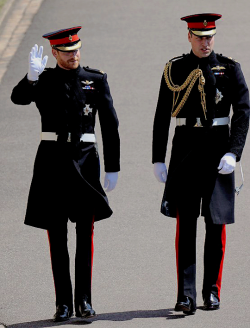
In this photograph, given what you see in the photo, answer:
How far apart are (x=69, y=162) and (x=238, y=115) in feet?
3.75

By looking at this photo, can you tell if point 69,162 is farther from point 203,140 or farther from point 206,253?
point 206,253

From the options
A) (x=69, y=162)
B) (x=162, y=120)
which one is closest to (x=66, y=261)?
(x=69, y=162)

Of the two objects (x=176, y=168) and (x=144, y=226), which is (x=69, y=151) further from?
(x=144, y=226)

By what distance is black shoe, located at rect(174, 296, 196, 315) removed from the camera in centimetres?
812

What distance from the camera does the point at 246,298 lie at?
8.47 metres

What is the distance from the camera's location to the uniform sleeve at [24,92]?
316 inches

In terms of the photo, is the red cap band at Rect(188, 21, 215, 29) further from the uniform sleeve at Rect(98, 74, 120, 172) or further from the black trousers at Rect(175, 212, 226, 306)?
the black trousers at Rect(175, 212, 226, 306)

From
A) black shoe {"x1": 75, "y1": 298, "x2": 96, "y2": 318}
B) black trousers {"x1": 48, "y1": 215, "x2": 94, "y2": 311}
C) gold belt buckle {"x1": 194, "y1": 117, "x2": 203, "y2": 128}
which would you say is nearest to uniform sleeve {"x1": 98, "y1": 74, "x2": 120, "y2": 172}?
black trousers {"x1": 48, "y1": 215, "x2": 94, "y2": 311}

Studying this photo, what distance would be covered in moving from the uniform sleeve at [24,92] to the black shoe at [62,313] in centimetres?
137

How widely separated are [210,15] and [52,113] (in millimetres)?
1212

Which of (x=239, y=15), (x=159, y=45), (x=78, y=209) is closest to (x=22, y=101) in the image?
(x=78, y=209)

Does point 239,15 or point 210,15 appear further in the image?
point 239,15

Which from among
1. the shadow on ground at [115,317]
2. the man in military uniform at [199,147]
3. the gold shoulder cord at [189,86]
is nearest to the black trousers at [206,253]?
the man in military uniform at [199,147]

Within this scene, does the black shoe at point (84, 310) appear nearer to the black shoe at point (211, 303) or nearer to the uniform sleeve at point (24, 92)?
the black shoe at point (211, 303)
